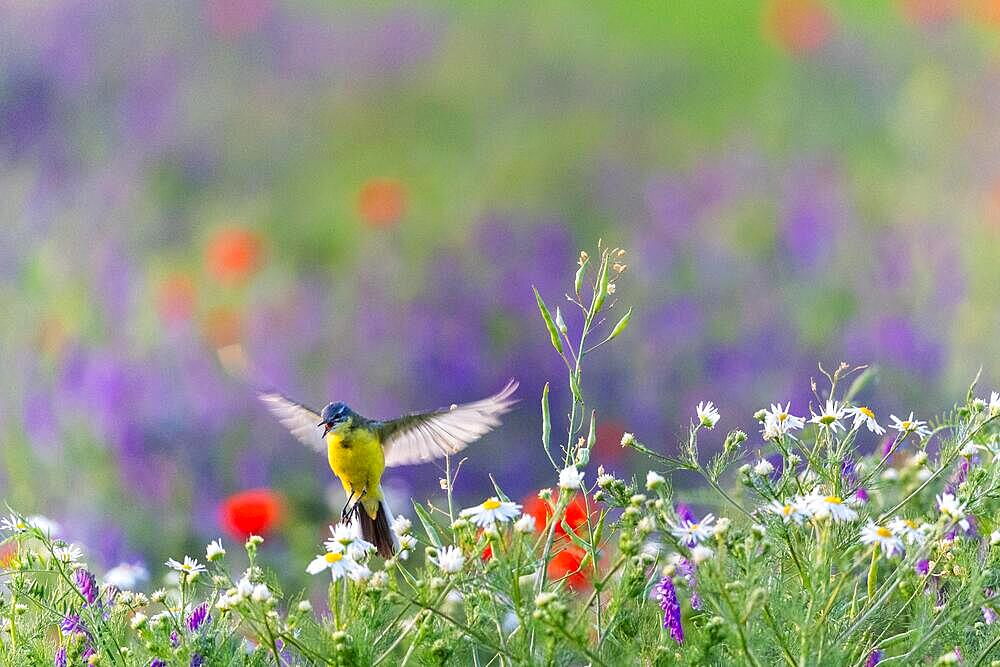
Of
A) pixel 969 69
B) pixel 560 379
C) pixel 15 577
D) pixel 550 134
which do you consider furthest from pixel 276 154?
pixel 15 577

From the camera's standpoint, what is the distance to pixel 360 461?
2.03 meters

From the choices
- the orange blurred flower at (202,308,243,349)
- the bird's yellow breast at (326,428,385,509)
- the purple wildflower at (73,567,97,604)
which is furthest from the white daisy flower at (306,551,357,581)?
the orange blurred flower at (202,308,243,349)

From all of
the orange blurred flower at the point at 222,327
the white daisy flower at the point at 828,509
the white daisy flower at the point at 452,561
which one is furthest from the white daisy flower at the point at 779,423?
the orange blurred flower at the point at 222,327

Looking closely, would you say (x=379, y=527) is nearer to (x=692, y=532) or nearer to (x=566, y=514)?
(x=566, y=514)

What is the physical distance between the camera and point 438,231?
505 centimetres

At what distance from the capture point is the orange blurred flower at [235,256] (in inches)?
171

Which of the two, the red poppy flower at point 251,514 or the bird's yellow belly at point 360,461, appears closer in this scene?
the bird's yellow belly at point 360,461

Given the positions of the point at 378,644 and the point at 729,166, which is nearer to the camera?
the point at 378,644

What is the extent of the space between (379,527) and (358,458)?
11 cm

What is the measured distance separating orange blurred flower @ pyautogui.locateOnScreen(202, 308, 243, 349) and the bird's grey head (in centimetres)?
226

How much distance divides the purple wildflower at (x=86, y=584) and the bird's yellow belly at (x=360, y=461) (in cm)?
59

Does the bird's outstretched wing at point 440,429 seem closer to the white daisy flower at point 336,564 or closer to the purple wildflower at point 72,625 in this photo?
the white daisy flower at point 336,564

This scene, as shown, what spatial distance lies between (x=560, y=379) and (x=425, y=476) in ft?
1.69

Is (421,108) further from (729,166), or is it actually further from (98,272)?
(98,272)
